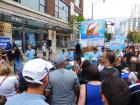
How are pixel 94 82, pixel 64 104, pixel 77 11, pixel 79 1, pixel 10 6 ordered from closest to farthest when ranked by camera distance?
pixel 94 82, pixel 64 104, pixel 10 6, pixel 77 11, pixel 79 1

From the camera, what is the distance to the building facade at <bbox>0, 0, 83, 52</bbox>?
27.5 meters

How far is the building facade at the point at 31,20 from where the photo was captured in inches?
1083

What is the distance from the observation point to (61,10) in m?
53.6

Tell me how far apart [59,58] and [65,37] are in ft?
171

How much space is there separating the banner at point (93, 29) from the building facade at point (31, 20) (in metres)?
6.04

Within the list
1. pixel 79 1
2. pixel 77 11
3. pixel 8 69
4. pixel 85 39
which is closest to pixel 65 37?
pixel 77 11

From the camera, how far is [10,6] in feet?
95.6

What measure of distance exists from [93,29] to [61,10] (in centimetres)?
3807

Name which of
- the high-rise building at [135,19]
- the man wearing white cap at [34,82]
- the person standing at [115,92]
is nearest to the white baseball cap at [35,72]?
the man wearing white cap at [34,82]

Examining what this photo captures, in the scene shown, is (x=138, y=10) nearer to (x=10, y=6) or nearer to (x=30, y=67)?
(x=10, y=6)

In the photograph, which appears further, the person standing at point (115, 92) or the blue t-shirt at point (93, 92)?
the blue t-shirt at point (93, 92)

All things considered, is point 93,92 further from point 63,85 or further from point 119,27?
point 119,27

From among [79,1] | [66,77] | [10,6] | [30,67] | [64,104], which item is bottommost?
[64,104]

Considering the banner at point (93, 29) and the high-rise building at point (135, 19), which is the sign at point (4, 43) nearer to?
the banner at point (93, 29)
